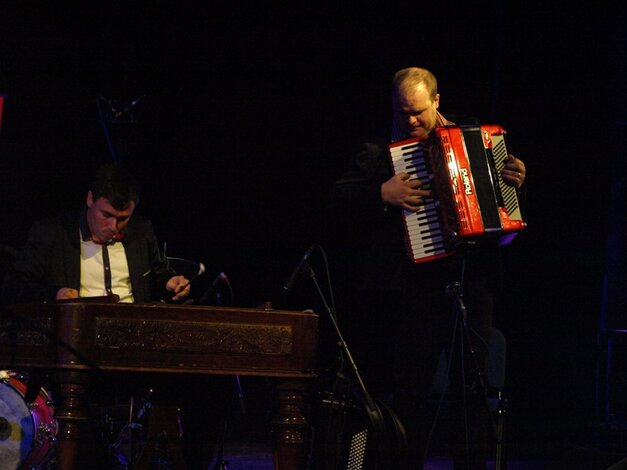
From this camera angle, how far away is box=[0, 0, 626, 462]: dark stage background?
639cm

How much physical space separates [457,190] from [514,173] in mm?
252

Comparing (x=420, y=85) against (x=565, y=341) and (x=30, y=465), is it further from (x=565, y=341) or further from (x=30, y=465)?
(x=565, y=341)

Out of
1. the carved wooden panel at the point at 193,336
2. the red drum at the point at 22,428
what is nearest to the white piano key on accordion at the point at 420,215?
the carved wooden panel at the point at 193,336

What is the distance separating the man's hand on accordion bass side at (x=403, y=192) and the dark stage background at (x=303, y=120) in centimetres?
292

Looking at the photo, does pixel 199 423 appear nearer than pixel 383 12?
Yes

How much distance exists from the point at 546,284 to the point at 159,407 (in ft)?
12.5

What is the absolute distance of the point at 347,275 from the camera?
6.56m

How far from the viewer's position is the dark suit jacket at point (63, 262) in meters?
4.05

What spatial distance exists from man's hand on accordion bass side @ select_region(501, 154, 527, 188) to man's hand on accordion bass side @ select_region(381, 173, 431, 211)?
33 cm

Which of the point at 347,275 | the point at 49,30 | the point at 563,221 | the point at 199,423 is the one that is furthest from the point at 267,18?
the point at 199,423

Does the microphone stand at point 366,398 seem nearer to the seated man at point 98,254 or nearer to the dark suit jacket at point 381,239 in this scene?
the dark suit jacket at point 381,239

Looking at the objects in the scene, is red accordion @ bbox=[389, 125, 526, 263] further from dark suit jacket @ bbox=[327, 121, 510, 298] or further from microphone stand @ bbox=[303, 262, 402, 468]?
microphone stand @ bbox=[303, 262, 402, 468]

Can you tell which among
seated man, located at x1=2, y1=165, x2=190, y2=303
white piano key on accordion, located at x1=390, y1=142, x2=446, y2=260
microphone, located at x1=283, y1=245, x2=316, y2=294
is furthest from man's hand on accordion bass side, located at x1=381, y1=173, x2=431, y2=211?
seated man, located at x1=2, y1=165, x2=190, y2=303

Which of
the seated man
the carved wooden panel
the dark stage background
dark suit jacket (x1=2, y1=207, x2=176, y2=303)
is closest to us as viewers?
the carved wooden panel
